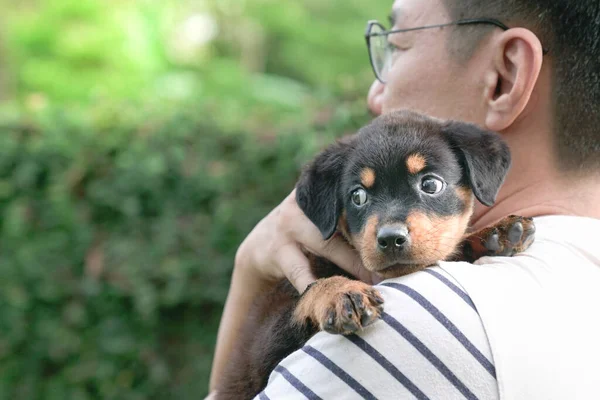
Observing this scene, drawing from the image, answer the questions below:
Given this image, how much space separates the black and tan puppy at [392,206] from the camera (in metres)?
2.46

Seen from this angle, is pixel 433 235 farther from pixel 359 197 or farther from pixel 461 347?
pixel 461 347

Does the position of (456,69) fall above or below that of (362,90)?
above

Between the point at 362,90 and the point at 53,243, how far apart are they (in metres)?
2.99

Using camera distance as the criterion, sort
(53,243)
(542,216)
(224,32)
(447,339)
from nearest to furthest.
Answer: (447,339)
(542,216)
(53,243)
(224,32)

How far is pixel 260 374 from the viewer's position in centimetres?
273

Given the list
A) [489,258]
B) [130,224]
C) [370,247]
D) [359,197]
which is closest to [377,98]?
[359,197]

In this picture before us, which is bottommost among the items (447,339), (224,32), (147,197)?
(224,32)

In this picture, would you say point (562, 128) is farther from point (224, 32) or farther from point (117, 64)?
point (224, 32)

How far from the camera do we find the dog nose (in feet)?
7.90

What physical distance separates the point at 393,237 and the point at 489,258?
0.31 m

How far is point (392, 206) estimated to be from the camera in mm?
2549

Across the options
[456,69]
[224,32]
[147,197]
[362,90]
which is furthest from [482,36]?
[224,32]

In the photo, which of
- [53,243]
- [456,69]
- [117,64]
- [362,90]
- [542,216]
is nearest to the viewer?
[542,216]

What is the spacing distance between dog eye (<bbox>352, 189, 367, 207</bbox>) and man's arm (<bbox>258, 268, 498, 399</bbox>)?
24.6 inches
